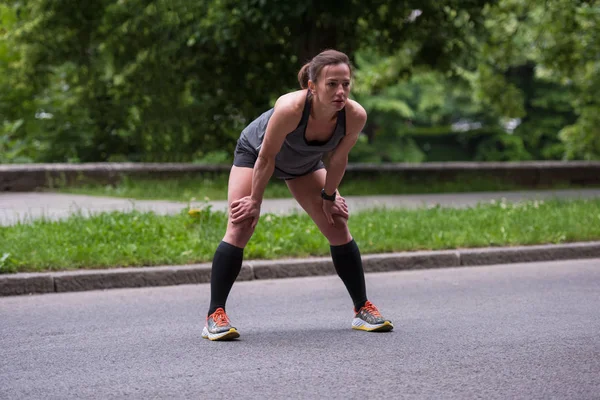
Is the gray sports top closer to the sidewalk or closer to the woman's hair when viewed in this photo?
the woman's hair

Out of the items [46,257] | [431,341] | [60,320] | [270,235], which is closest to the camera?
[431,341]

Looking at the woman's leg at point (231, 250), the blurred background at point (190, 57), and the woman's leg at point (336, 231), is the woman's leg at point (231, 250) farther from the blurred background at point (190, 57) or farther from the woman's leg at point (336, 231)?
the blurred background at point (190, 57)

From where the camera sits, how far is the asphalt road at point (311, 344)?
4305 mm

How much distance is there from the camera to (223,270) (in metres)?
5.36

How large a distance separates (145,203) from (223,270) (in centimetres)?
696

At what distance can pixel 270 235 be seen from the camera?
8805 mm

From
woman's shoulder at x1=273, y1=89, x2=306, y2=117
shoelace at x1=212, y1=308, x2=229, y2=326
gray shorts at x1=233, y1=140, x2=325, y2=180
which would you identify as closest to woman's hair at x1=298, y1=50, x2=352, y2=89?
woman's shoulder at x1=273, y1=89, x2=306, y2=117

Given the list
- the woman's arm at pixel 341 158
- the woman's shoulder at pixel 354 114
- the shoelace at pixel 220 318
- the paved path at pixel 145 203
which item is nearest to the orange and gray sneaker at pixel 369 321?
the woman's arm at pixel 341 158

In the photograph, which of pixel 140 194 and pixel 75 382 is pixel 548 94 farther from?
pixel 75 382

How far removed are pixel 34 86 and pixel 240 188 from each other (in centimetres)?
1378

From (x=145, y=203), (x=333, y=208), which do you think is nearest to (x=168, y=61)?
(x=145, y=203)

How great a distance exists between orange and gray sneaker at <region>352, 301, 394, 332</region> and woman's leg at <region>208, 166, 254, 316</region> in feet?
2.74

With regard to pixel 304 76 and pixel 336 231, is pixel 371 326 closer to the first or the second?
pixel 336 231

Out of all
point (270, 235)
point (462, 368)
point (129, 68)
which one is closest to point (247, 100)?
point (129, 68)
